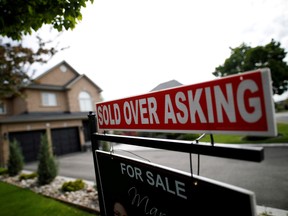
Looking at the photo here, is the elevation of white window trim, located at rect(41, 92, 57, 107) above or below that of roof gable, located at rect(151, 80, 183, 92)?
above

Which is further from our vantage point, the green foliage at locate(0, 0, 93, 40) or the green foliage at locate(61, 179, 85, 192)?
the green foliage at locate(61, 179, 85, 192)

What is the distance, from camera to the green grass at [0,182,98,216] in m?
5.86

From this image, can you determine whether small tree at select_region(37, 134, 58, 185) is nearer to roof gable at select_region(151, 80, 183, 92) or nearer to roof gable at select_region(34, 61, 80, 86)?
roof gable at select_region(151, 80, 183, 92)

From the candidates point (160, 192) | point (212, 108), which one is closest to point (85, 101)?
point (160, 192)

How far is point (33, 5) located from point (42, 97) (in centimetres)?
2065

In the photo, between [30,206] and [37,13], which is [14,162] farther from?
[37,13]

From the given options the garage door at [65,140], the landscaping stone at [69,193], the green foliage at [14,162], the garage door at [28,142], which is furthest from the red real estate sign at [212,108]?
the garage door at [65,140]

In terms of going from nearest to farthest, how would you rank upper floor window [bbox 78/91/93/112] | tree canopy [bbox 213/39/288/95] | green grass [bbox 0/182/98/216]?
green grass [bbox 0/182/98/216] < tree canopy [bbox 213/39/288/95] < upper floor window [bbox 78/91/93/112]

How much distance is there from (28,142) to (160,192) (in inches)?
799

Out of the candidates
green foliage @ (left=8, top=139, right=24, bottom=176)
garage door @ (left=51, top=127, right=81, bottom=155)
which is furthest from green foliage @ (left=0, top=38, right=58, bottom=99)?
garage door @ (left=51, top=127, right=81, bottom=155)

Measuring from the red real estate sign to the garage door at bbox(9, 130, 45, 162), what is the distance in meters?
19.5

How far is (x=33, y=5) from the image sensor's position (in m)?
4.29

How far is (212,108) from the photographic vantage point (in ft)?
4.18

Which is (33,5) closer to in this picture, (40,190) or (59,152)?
(40,190)
